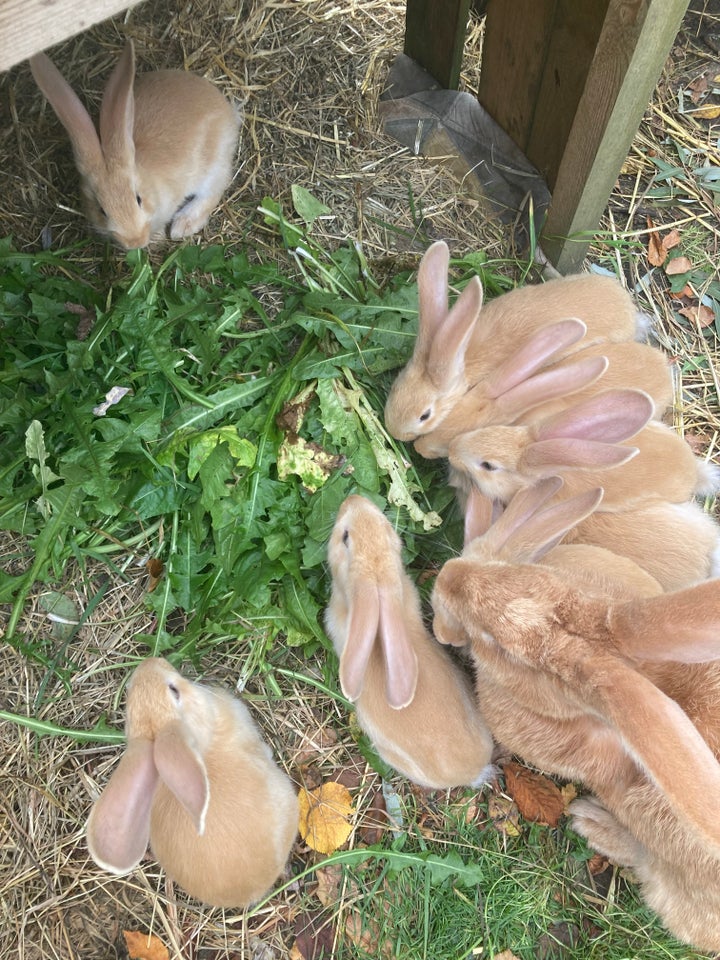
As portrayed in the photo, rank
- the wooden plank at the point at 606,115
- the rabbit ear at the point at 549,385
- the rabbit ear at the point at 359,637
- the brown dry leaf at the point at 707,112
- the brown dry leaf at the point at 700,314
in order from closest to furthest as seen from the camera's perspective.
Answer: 1. the rabbit ear at the point at 359,637
2. the wooden plank at the point at 606,115
3. the rabbit ear at the point at 549,385
4. the brown dry leaf at the point at 700,314
5. the brown dry leaf at the point at 707,112

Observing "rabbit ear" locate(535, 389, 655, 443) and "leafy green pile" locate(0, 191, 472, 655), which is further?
"leafy green pile" locate(0, 191, 472, 655)

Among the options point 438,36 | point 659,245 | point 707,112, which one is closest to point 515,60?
point 438,36

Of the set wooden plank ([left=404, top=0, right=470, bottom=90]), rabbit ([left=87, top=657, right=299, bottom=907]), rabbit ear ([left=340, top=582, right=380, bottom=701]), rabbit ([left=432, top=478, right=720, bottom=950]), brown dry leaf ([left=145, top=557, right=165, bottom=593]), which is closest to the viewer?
rabbit ([left=432, top=478, right=720, bottom=950])

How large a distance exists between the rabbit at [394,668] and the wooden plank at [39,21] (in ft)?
6.48

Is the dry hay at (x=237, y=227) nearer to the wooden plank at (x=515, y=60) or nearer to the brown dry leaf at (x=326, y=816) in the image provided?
the brown dry leaf at (x=326, y=816)

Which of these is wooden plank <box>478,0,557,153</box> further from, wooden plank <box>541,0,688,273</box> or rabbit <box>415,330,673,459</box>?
rabbit <box>415,330,673,459</box>

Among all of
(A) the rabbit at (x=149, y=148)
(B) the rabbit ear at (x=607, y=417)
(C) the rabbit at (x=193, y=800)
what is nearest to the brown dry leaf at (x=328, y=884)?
(C) the rabbit at (x=193, y=800)

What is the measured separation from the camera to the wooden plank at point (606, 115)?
287 centimetres

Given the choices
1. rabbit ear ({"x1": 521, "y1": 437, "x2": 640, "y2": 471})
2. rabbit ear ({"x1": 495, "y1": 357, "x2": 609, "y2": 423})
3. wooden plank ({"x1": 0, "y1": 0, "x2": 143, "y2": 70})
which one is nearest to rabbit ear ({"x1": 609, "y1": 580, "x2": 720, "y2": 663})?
rabbit ear ({"x1": 521, "y1": 437, "x2": 640, "y2": 471})

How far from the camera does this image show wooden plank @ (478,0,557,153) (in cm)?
359

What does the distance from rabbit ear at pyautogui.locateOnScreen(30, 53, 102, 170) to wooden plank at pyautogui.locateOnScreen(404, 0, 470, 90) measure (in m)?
1.96

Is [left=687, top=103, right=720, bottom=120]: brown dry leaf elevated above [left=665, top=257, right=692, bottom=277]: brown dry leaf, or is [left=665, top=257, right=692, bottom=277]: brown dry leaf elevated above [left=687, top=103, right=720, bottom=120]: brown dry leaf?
[left=687, top=103, right=720, bottom=120]: brown dry leaf

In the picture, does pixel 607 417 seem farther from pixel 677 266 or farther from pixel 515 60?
pixel 515 60

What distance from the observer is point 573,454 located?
3049 mm
